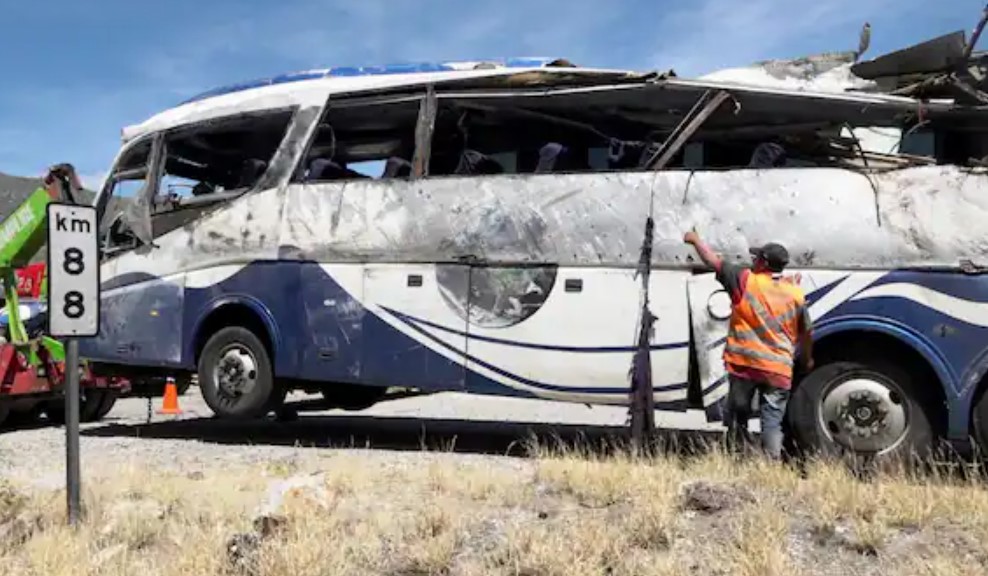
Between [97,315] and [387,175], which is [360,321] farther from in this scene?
[97,315]

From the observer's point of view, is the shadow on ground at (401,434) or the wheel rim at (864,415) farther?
the shadow on ground at (401,434)

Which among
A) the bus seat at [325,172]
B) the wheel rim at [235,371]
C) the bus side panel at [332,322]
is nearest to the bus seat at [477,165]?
the bus seat at [325,172]

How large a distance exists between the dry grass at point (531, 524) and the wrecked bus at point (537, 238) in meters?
1.02

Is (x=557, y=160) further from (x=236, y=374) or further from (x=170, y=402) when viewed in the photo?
(x=170, y=402)

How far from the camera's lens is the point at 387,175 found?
9406mm

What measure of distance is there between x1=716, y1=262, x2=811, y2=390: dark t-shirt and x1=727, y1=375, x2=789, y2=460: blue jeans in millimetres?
49

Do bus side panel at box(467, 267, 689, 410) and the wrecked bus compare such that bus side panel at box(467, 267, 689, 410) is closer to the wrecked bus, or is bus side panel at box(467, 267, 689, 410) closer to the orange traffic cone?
the wrecked bus

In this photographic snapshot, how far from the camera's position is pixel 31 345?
12.1 m

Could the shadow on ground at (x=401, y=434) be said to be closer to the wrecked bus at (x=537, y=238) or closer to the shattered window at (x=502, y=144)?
the wrecked bus at (x=537, y=238)

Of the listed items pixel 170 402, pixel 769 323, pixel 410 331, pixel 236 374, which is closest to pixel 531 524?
pixel 769 323

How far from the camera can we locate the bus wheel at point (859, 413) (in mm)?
7297

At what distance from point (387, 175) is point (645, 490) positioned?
14.1 feet

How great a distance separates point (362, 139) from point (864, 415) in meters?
5.22

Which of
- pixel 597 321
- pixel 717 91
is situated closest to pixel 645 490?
pixel 597 321
